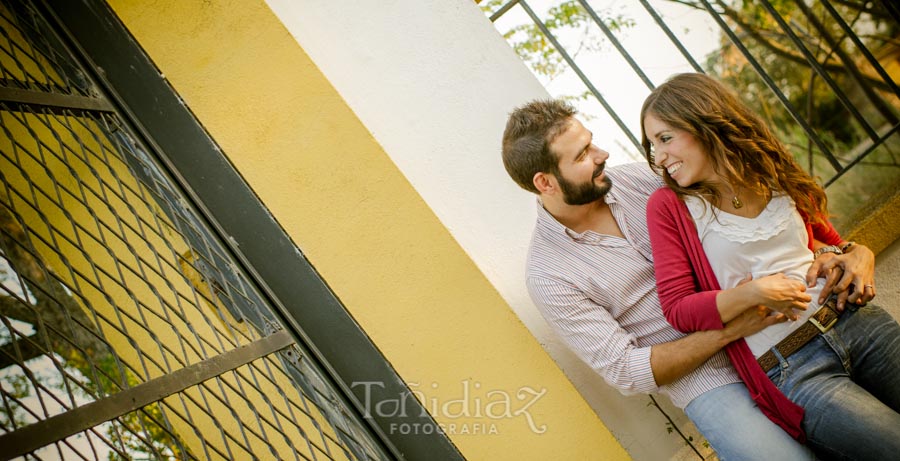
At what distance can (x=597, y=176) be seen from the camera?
2.17 meters

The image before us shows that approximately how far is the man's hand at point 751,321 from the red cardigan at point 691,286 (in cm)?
5

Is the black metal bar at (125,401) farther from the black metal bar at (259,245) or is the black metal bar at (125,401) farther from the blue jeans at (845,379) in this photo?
the blue jeans at (845,379)

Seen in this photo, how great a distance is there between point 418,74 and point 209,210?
96 centimetres

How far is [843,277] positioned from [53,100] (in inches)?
92.0

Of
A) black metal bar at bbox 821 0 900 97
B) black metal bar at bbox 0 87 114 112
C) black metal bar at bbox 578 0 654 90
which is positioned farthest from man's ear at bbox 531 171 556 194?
black metal bar at bbox 821 0 900 97

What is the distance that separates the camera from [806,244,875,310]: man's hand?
1790 millimetres

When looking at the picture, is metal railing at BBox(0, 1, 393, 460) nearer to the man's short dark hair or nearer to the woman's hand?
the man's short dark hair

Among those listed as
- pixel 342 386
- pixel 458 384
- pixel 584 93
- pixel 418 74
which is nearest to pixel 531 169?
pixel 418 74

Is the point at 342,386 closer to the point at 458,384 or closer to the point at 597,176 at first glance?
the point at 458,384

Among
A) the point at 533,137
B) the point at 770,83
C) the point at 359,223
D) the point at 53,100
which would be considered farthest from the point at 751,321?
the point at 53,100

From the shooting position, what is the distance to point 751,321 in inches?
72.4

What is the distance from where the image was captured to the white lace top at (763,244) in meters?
1.80

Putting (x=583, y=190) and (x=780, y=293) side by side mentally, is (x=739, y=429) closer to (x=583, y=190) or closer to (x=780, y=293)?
(x=780, y=293)

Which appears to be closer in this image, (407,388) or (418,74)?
(407,388)
